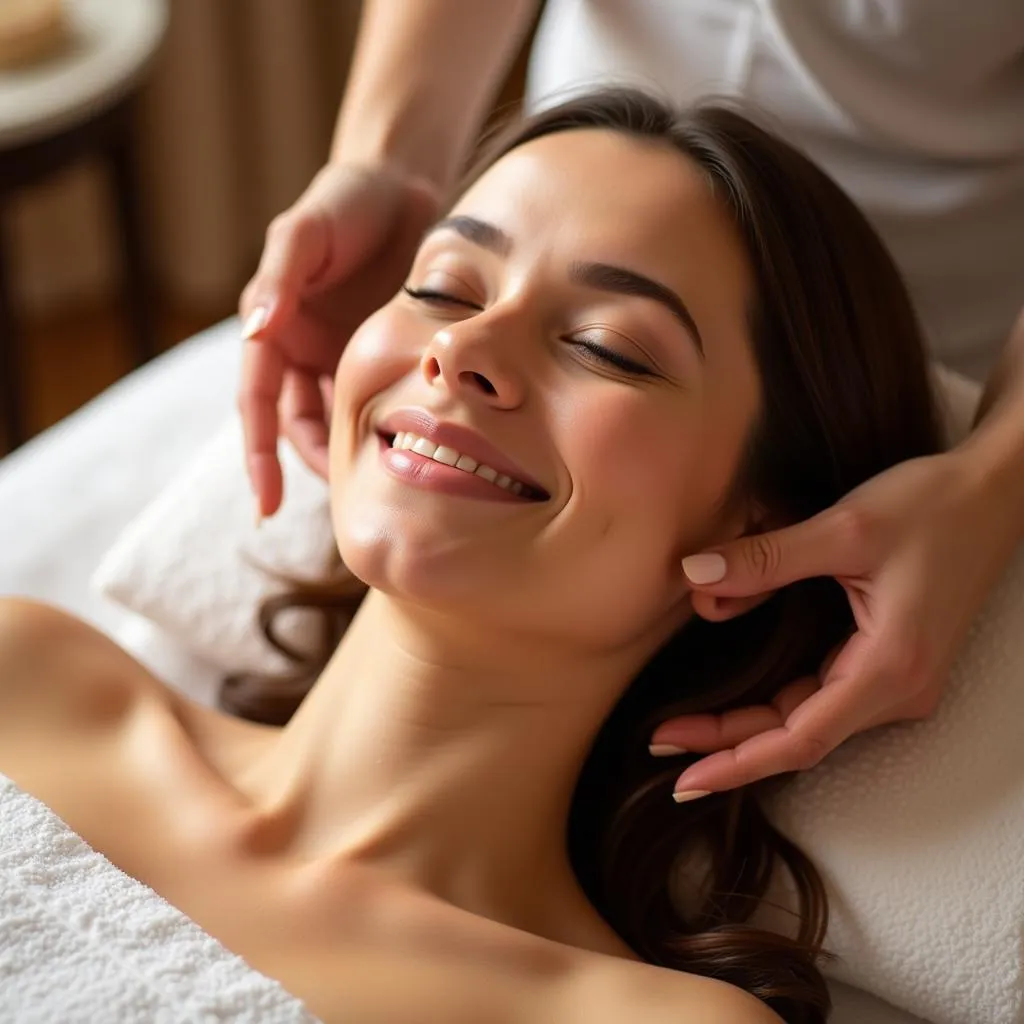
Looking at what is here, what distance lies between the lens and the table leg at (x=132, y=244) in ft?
7.71

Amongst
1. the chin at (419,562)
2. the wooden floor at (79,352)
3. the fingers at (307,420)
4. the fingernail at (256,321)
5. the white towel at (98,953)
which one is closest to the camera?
the white towel at (98,953)

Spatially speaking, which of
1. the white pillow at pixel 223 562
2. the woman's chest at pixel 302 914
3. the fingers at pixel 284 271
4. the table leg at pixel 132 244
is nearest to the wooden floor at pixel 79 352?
the table leg at pixel 132 244

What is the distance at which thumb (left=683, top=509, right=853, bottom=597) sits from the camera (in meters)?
1.18

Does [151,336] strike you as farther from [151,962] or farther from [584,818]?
[151,962]

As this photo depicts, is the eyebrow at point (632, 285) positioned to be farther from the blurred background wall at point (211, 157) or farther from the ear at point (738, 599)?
the blurred background wall at point (211, 157)

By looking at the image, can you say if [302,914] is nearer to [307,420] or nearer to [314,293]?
[307,420]

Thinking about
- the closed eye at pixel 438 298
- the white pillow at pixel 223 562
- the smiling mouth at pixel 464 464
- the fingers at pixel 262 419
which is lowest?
the white pillow at pixel 223 562

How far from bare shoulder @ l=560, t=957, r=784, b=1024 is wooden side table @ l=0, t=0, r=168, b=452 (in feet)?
4.54

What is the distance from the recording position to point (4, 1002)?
1.01m

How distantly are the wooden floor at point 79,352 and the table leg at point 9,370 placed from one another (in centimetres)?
82

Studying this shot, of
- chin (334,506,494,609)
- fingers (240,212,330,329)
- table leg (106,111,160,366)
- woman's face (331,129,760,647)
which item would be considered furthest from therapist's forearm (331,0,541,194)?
table leg (106,111,160,366)

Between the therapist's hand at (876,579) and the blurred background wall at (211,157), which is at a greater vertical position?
the therapist's hand at (876,579)

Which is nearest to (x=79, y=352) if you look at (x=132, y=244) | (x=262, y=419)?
(x=132, y=244)

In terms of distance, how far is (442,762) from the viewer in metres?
1.24
